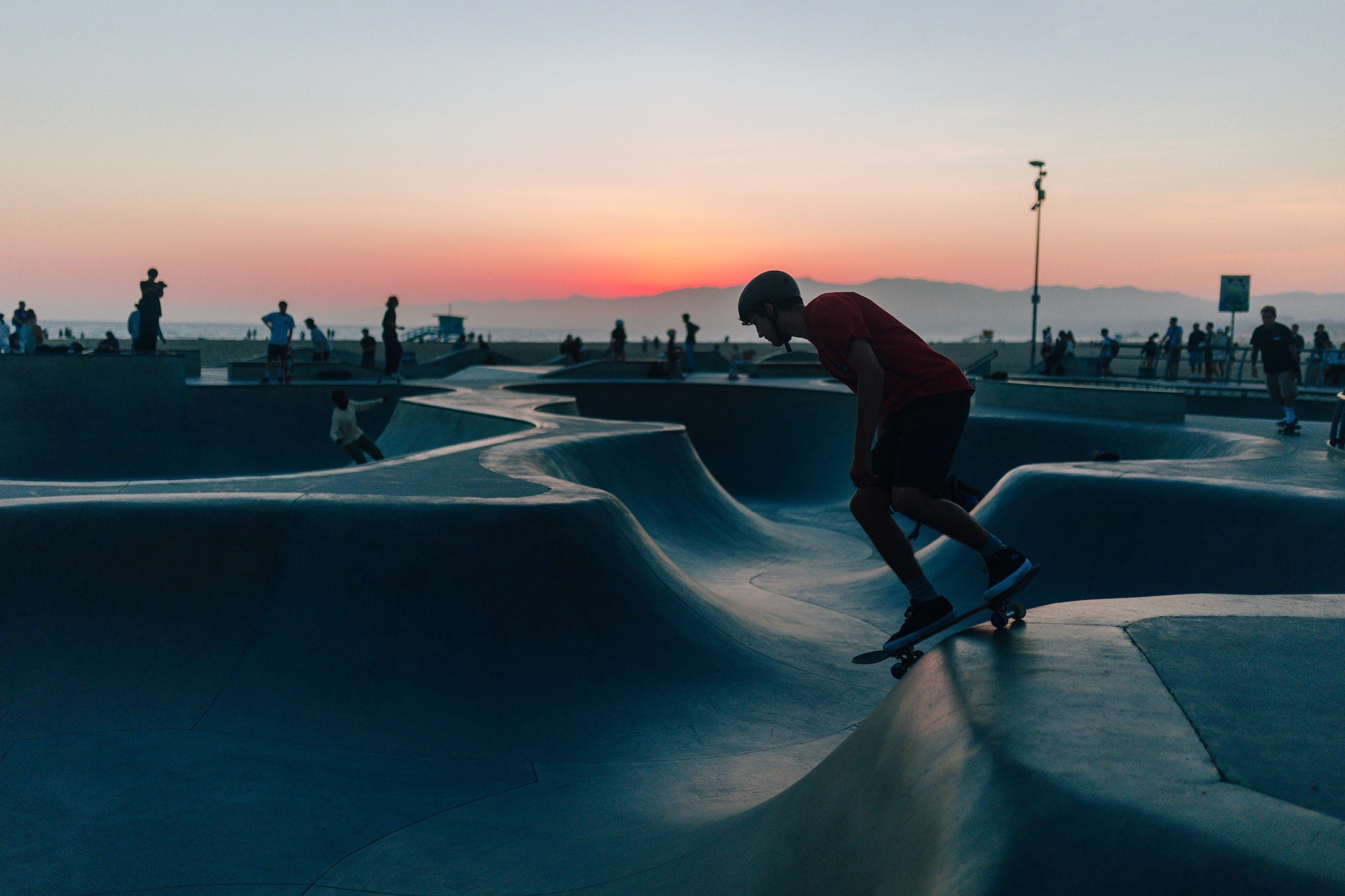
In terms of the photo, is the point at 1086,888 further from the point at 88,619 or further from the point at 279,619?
the point at 88,619

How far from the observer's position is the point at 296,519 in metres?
5.89

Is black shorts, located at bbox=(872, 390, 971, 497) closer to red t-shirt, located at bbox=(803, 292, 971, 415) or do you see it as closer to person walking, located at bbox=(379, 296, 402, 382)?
red t-shirt, located at bbox=(803, 292, 971, 415)

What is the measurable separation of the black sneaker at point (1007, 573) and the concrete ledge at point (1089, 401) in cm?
1253

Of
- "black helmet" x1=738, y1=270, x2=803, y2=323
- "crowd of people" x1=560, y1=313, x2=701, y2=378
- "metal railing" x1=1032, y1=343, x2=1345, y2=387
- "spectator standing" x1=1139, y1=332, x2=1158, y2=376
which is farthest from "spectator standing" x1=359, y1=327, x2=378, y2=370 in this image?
"black helmet" x1=738, y1=270, x2=803, y2=323

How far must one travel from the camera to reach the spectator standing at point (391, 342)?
66.7ft

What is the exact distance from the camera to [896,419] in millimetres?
3943

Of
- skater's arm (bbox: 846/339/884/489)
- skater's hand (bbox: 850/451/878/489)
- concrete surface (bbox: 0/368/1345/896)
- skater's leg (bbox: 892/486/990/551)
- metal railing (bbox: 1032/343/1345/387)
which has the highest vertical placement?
metal railing (bbox: 1032/343/1345/387)

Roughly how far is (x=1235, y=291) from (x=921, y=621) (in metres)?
20.3

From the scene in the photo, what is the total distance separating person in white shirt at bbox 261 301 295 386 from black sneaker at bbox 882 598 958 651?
1826 centimetres

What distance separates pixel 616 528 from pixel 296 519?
2262 millimetres

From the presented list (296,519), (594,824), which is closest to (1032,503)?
(594,824)

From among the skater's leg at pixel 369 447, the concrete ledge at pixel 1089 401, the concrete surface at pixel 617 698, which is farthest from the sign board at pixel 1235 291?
the skater's leg at pixel 369 447

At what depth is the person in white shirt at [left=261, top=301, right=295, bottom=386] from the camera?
64.3 ft

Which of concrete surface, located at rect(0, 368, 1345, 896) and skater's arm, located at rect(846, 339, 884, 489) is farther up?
skater's arm, located at rect(846, 339, 884, 489)
